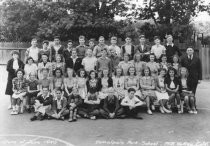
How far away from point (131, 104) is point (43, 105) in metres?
2.33

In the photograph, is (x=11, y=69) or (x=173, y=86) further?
(x=11, y=69)

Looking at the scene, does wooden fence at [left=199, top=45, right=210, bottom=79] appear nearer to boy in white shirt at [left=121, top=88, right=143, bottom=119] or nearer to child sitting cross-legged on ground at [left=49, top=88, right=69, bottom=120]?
boy in white shirt at [left=121, top=88, right=143, bottom=119]

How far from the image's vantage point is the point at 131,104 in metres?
8.74

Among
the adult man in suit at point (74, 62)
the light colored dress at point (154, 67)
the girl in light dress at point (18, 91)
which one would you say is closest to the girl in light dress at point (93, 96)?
the adult man in suit at point (74, 62)

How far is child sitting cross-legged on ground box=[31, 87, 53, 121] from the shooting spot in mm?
8609

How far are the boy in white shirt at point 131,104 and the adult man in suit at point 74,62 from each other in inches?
73.4

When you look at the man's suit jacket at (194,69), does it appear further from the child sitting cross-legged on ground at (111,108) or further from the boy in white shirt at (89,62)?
the boy in white shirt at (89,62)

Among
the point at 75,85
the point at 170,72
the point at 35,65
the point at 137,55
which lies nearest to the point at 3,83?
the point at 35,65

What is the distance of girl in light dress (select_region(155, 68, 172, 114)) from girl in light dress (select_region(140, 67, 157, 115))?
0.46ft

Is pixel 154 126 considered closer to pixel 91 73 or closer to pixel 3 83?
pixel 91 73

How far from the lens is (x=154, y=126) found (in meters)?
7.90

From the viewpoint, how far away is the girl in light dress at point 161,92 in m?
9.25

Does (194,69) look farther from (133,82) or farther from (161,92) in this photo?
(133,82)

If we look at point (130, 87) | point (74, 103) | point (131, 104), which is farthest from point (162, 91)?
point (74, 103)
